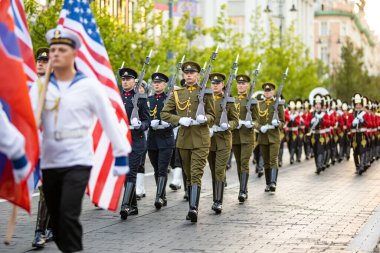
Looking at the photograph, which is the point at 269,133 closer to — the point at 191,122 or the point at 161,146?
the point at 161,146

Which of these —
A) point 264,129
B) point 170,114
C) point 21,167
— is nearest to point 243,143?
point 264,129

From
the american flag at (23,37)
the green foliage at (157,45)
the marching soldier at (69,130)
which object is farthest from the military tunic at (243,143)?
the green foliage at (157,45)

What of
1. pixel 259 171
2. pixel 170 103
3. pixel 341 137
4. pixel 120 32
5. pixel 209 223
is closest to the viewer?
pixel 209 223

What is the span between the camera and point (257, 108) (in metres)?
Result: 18.7

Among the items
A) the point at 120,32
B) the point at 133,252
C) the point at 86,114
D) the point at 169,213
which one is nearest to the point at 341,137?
the point at 120,32

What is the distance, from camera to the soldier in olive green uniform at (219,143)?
14.7m

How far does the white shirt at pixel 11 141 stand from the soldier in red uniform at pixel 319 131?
19155mm

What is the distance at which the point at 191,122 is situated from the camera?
1377 centimetres

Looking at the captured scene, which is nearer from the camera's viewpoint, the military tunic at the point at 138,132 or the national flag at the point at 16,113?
the national flag at the point at 16,113

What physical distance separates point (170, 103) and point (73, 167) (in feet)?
20.5

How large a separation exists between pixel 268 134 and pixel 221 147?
4557mm

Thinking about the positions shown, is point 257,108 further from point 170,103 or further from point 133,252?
point 133,252

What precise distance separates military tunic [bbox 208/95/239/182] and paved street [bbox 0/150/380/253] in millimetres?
596

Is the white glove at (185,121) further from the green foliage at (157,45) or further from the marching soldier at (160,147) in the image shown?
the green foliage at (157,45)
